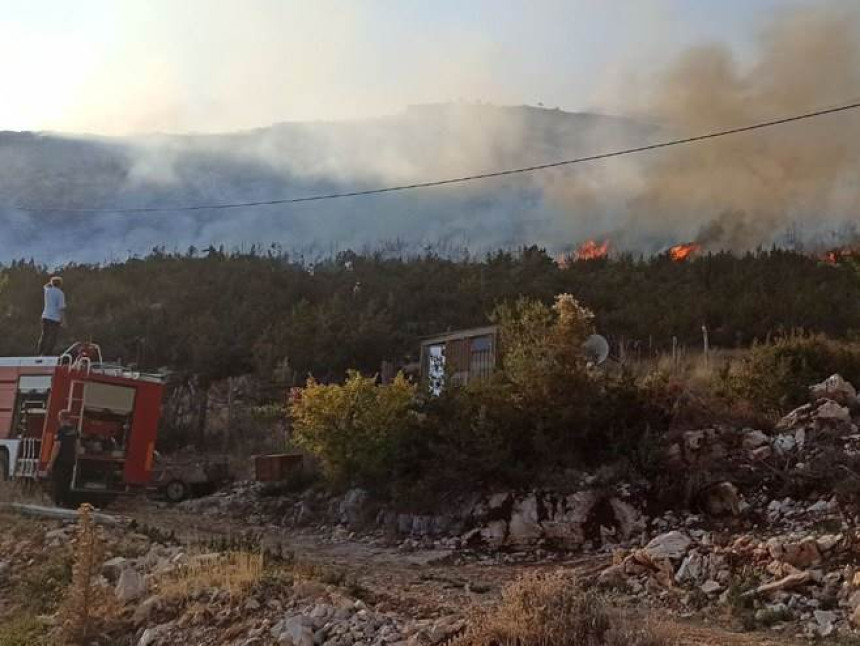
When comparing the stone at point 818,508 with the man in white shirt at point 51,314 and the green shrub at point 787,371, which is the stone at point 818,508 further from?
the man in white shirt at point 51,314

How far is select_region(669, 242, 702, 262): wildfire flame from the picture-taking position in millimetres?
31216

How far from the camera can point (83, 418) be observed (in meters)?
13.6

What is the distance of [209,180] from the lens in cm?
6450

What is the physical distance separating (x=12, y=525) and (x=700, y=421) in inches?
353

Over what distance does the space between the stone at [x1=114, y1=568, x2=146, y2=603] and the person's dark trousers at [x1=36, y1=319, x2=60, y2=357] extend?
29.3 ft

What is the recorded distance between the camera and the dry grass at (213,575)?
682 cm

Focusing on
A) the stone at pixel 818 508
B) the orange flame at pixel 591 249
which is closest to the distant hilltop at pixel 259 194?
the orange flame at pixel 591 249

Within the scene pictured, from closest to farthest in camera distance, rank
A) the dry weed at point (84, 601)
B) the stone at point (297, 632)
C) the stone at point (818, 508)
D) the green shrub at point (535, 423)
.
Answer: the stone at point (297, 632), the dry weed at point (84, 601), the stone at point (818, 508), the green shrub at point (535, 423)

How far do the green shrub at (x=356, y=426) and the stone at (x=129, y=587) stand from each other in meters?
5.44

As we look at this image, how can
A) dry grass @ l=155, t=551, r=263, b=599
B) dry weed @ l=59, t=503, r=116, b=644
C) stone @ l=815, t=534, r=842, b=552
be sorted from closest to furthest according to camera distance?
1. dry weed @ l=59, t=503, r=116, b=644
2. dry grass @ l=155, t=551, r=263, b=599
3. stone @ l=815, t=534, r=842, b=552

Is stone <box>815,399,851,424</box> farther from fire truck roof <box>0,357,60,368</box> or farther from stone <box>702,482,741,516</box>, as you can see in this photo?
fire truck roof <box>0,357,60,368</box>

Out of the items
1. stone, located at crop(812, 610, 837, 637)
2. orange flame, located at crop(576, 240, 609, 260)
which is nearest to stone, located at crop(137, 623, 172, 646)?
stone, located at crop(812, 610, 837, 637)

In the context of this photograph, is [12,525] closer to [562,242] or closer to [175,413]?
[175,413]

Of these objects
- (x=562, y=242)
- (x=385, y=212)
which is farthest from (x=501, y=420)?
(x=385, y=212)
